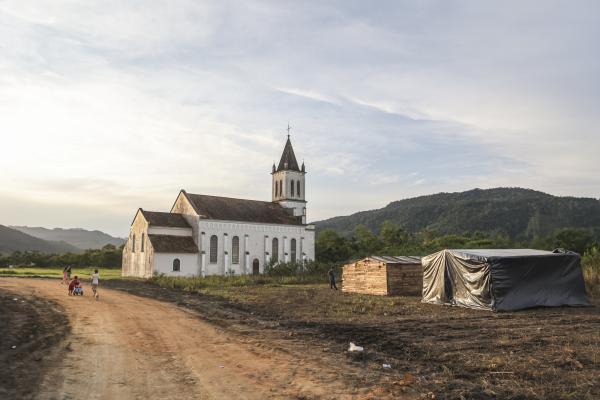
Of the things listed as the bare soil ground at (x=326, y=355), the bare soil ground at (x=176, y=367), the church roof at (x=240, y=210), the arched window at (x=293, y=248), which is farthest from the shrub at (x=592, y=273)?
the church roof at (x=240, y=210)

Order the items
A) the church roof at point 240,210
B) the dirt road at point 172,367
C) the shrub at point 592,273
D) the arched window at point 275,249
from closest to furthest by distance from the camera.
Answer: the dirt road at point 172,367 → the shrub at point 592,273 → the church roof at point 240,210 → the arched window at point 275,249

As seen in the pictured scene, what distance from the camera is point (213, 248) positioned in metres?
51.1

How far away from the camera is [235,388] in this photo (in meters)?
7.83

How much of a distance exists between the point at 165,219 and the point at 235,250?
320 inches

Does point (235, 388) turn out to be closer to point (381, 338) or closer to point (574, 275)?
point (381, 338)

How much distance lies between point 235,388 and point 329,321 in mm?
8649

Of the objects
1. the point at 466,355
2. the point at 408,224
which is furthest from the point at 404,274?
the point at 408,224

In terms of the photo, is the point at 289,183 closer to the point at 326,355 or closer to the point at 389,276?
the point at 389,276

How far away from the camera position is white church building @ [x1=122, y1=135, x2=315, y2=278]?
47812 mm

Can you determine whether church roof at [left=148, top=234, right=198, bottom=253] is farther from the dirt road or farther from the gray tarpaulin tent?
the dirt road

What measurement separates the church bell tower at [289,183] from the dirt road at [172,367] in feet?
157

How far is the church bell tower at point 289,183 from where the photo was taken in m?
62.3

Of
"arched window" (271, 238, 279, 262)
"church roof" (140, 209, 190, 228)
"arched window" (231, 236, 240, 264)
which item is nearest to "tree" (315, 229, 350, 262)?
"arched window" (271, 238, 279, 262)

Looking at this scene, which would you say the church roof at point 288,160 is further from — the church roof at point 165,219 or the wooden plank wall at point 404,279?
the wooden plank wall at point 404,279
